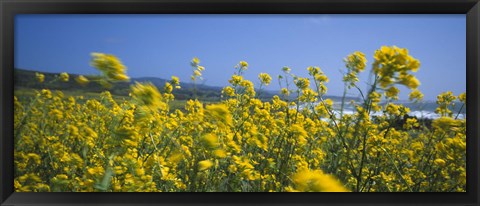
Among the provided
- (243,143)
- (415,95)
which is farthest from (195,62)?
(415,95)

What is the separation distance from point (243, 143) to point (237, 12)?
43 centimetres

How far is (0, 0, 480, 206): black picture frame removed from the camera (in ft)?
4.24

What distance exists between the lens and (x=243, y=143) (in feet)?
4.91

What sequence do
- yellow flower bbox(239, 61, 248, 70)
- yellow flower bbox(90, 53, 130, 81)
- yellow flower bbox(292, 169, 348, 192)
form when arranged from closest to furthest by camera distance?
yellow flower bbox(90, 53, 130, 81) → yellow flower bbox(292, 169, 348, 192) → yellow flower bbox(239, 61, 248, 70)

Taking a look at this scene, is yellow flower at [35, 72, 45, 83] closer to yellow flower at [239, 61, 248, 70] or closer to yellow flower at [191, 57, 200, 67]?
yellow flower at [191, 57, 200, 67]

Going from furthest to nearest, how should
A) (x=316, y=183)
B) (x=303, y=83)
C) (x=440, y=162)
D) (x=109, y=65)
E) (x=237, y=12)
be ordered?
(x=303, y=83) → (x=440, y=162) → (x=237, y=12) → (x=316, y=183) → (x=109, y=65)

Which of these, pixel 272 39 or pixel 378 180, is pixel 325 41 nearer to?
pixel 272 39

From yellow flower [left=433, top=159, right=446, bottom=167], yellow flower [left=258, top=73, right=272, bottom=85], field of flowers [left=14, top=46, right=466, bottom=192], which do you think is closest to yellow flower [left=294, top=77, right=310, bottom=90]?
field of flowers [left=14, top=46, right=466, bottom=192]

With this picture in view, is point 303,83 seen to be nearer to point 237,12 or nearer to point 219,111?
point 237,12

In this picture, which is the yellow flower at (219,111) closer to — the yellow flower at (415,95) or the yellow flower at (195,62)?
the yellow flower at (195,62)

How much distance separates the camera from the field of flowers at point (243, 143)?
A: 3.94 ft

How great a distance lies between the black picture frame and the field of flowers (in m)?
0.04

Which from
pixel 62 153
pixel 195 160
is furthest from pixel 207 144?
pixel 62 153

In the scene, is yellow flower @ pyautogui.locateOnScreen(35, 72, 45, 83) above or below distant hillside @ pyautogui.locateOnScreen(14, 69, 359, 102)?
above
